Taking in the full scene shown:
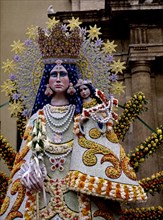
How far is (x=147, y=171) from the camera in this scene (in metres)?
6.71

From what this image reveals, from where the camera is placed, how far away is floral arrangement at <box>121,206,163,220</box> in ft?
17.9

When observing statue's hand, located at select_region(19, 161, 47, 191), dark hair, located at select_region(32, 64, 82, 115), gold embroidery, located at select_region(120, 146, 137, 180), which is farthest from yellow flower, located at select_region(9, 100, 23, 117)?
gold embroidery, located at select_region(120, 146, 137, 180)

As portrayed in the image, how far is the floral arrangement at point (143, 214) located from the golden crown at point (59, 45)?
1.95 meters

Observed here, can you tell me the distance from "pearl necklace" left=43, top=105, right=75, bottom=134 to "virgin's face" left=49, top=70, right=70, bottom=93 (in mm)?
215

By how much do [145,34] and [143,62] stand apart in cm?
58

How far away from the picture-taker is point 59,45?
4.91m

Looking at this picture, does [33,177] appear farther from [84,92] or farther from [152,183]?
[152,183]

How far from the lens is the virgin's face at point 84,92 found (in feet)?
15.3

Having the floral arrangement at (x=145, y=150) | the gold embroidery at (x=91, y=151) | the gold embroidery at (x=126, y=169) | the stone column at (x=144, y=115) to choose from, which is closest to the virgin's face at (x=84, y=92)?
the gold embroidery at (x=91, y=151)

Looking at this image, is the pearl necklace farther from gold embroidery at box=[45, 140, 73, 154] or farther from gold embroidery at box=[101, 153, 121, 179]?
gold embroidery at box=[101, 153, 121, 179]

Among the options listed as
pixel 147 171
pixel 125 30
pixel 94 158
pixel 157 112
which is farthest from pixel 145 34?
pixel 94 158

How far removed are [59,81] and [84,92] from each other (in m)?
0.28

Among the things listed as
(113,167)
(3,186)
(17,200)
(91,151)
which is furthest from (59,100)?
(3,186)

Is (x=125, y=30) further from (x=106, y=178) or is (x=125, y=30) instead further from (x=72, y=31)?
(x=106, y=178)
